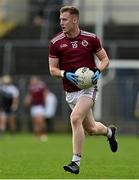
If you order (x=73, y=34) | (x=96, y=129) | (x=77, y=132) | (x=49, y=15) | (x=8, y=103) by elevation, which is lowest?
(x=8, y=103)

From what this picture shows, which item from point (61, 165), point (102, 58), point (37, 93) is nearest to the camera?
point (102, 58)

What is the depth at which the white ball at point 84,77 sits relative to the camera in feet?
43.5

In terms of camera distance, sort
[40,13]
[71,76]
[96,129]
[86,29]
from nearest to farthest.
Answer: [71,76]
[96,129]
[86,29]
[40,13]

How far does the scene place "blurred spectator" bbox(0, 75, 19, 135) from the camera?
31.5m

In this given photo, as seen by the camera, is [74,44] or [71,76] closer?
[71,76]

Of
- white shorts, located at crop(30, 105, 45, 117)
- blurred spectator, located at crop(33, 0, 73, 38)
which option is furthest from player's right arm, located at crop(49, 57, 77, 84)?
blurred spectator, located at crop(33, 0, 73, 38)

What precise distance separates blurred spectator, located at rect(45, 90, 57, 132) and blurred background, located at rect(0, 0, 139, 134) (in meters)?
0.14

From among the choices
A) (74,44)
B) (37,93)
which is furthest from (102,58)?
(37,93)

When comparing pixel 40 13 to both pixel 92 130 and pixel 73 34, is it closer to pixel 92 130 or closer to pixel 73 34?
pixel 92 130

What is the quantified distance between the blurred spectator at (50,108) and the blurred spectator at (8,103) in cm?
122

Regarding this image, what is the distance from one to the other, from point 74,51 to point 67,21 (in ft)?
1.62

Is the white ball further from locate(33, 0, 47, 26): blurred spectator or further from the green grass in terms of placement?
locate(33, 0, 47, 26): blurred spectator

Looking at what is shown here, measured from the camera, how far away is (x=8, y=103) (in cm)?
3148

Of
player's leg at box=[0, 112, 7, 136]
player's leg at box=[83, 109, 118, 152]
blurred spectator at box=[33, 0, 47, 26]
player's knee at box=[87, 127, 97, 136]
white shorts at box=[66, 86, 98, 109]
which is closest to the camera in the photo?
white shorts at box=[66, 86, 98, 109]
